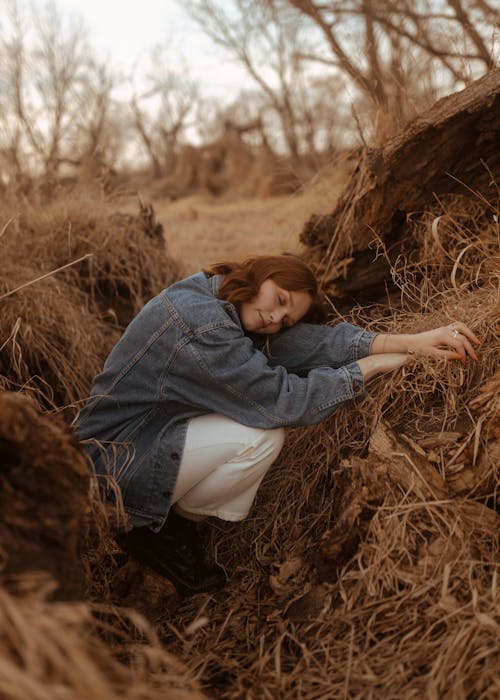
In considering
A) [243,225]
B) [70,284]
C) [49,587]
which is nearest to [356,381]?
[49,587]

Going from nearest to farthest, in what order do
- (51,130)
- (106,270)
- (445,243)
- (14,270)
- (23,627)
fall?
(23,627)
(445,243)
(14,270)
(106,270)
(51,130)

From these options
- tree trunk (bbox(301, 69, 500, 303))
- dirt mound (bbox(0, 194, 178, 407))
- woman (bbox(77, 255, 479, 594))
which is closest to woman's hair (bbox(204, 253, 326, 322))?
woman (bbox(77, 255, 479, 594))

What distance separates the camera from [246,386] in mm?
1926

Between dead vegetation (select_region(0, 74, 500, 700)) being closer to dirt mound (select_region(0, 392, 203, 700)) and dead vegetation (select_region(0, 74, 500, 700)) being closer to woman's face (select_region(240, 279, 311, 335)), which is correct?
dirt mound (select_region(0, 392, 203, 700))

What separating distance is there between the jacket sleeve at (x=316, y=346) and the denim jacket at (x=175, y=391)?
165mm

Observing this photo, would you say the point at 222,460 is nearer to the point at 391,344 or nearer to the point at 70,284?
the point at 391,344

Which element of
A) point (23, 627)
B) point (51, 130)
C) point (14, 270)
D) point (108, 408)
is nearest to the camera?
point (23, 627)

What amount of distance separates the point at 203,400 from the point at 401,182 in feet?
4.54

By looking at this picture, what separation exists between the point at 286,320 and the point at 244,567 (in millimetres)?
850

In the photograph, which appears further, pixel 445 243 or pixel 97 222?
pixel 97 222

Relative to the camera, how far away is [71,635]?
101 centimetres

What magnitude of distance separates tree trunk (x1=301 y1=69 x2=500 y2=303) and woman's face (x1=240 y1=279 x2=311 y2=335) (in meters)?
0.73

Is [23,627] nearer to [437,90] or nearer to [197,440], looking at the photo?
[197,440]

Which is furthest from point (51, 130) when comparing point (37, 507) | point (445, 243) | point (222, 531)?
point (37, 507)
